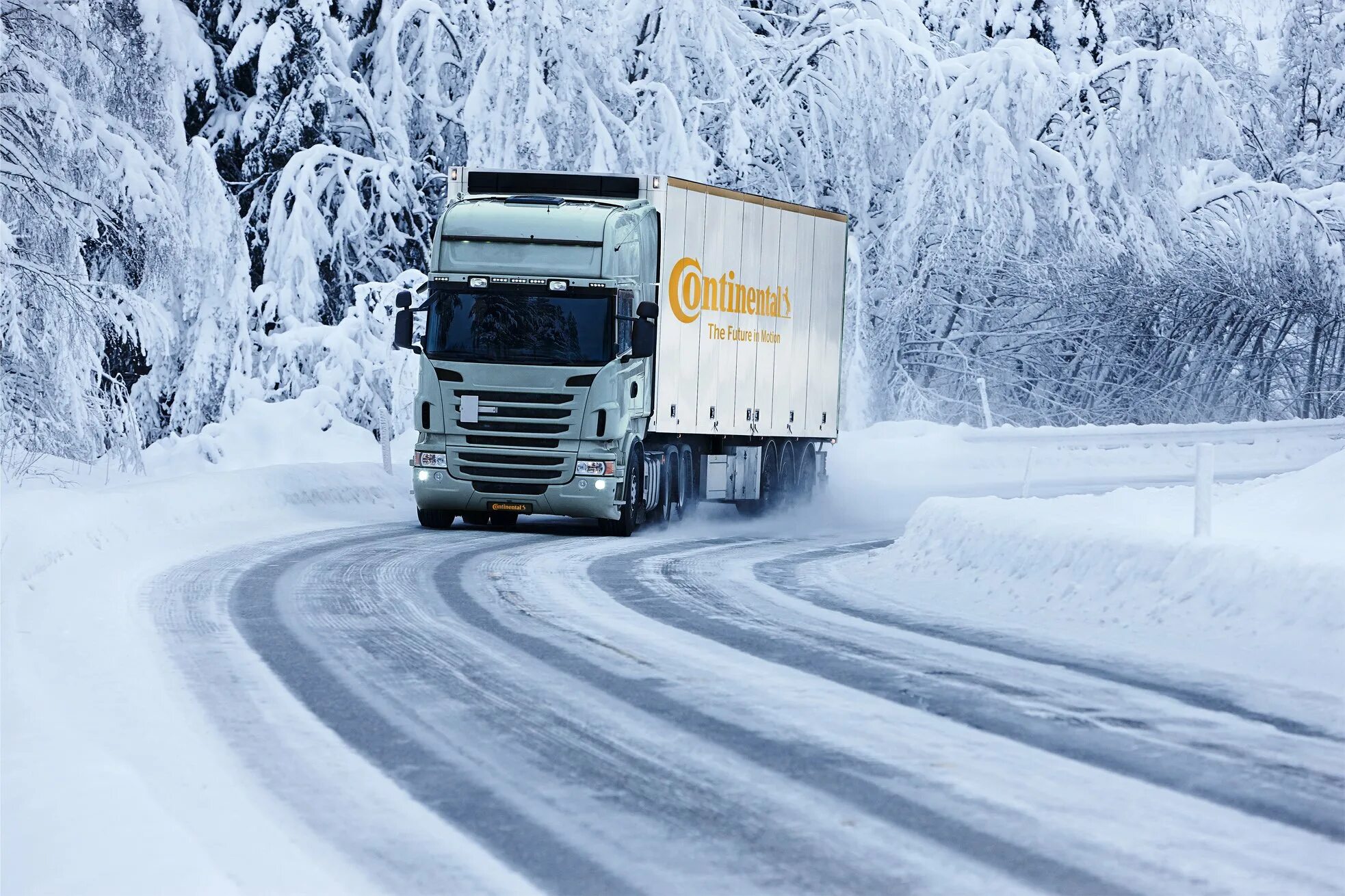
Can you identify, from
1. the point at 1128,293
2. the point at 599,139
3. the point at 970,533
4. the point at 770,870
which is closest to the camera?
the point at 770,870

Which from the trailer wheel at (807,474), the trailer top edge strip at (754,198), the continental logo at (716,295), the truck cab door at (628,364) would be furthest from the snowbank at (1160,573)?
the trailer wheel at (807,474)

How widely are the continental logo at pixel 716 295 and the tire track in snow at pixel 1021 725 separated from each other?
8.69 metres

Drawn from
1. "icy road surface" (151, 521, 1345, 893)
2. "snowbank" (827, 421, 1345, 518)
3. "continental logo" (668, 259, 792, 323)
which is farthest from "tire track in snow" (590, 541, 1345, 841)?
"snowbank" (827, 421, 1345, 518)

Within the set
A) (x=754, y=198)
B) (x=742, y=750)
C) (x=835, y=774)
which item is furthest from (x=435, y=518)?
(x=835, y=774)

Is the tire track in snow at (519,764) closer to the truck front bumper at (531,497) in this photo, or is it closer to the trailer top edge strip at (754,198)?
the truck front bumper at (531,497)

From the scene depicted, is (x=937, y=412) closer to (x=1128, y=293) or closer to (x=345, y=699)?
(x=1128, y=293)

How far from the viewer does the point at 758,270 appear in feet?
78.3

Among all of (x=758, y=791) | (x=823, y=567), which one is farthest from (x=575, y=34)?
(x=758, y=791)

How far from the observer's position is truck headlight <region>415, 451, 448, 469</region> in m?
20.0

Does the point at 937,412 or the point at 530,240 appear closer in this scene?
the point at 530,240

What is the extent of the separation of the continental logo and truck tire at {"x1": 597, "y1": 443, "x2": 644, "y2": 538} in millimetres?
1987

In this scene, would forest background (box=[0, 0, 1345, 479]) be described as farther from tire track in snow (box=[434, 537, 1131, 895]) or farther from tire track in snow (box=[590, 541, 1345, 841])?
tire track in snow (box=[434, 537, 1131, 895])

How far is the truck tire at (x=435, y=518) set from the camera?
67.2 feet

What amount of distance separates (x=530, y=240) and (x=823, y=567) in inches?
227
